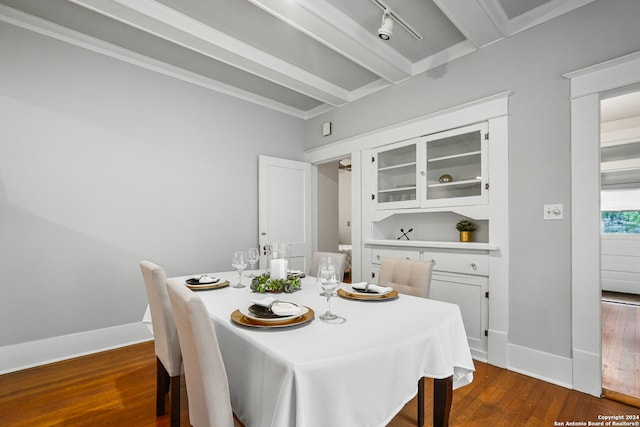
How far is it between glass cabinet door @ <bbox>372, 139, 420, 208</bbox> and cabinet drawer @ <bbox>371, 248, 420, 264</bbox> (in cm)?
47

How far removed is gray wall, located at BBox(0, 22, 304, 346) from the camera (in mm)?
2455

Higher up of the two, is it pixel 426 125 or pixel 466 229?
pixel 426 125

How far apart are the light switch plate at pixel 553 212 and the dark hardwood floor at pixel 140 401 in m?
1.20

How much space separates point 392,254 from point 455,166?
1.08m

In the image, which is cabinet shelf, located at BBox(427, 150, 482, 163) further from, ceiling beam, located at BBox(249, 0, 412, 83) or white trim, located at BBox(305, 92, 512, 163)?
ceiling beam, located at BBox(249, 0, 412, 83)

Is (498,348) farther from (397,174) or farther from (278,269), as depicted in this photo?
(278,269)

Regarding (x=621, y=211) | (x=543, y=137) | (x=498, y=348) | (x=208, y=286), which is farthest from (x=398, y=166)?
(x=621, y=211)

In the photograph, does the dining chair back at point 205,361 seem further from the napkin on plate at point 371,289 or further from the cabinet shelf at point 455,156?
the cabinet shelf at point 455,156

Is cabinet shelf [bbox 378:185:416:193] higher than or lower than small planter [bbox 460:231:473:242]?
higher

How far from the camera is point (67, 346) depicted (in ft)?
8.55

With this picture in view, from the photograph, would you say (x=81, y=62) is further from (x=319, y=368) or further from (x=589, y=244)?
(x=589, y=244)

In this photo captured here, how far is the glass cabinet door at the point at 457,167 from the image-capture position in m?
2.69

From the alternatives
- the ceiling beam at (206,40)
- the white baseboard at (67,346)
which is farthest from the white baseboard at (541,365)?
the white baseboard at (67,346)

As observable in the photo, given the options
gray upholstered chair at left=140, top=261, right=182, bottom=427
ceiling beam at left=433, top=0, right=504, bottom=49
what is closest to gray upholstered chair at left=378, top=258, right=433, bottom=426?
gray upholstered chair at left=140, top=261, right=182, bottom=427
